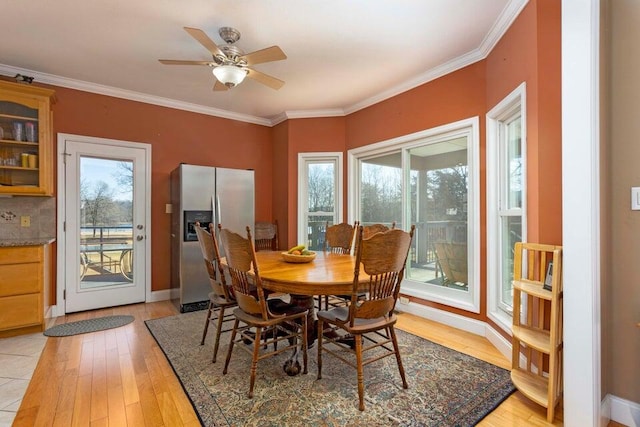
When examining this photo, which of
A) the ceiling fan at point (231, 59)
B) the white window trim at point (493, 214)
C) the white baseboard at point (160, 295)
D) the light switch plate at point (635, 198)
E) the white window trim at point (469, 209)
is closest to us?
the light switch plate at point (635, 198)

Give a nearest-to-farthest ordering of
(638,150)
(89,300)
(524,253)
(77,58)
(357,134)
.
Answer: (638,150), (524,253), (77,58), (89,300), (357,134)

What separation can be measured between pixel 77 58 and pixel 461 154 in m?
4.00

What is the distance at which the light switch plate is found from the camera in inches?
64.7

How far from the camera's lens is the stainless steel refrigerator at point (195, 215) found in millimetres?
3688

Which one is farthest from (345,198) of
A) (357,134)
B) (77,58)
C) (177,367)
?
(77,58)

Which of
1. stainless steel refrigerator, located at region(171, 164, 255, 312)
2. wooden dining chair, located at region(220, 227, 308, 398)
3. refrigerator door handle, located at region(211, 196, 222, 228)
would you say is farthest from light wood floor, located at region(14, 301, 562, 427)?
refrigerator door handle, located at region(211, 196, 222, 228)

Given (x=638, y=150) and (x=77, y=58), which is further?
(x=77, y=58)

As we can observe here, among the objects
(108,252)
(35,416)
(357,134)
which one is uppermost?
(357,134)

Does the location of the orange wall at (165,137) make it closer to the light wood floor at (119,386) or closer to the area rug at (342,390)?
the light wood floor at (119,386)

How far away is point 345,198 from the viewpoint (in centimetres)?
446

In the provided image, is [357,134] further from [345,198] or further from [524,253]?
[524,253]

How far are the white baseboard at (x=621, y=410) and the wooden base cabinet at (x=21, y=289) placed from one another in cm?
443

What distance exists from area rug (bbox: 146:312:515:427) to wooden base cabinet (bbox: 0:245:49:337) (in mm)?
1460

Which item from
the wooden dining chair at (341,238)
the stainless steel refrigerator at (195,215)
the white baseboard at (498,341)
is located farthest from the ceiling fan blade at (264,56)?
the white baseboard at (498,341)
